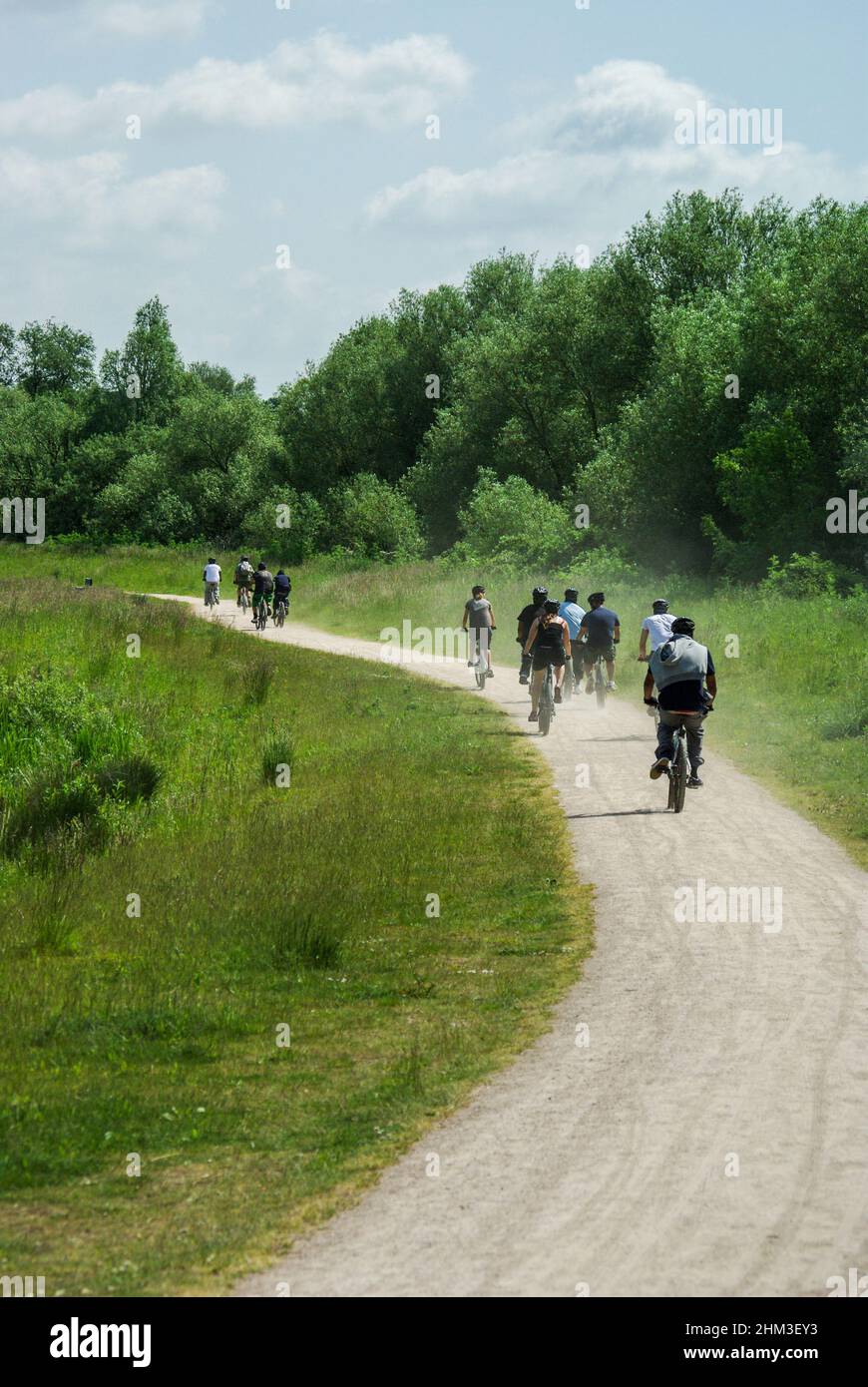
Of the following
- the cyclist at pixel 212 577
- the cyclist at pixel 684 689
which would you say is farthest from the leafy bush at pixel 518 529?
the cyclist at pixel 684 689

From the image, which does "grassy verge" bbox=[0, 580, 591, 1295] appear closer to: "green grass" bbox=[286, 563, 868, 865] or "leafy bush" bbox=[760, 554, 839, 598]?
"green grass" bbox=[286, 563, 868, 865]

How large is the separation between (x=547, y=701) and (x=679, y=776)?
612 cm

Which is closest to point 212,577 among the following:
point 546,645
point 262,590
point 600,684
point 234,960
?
point 262,590

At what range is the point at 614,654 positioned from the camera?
22.8m

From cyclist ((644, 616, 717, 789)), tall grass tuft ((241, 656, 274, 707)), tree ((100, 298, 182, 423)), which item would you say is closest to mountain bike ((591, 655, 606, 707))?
tall grass tuft ((241, 656, 274, 707))

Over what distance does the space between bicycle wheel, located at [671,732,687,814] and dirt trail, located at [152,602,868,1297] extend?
11.2 ft

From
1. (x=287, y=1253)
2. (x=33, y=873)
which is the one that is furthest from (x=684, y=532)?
(x=287, y=1253)

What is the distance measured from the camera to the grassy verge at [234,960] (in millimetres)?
5973

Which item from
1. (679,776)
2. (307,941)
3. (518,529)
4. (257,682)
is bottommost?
(307,941)

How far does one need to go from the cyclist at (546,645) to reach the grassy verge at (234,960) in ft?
4.45

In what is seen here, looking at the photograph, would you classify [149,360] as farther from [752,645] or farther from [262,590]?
[752,645]

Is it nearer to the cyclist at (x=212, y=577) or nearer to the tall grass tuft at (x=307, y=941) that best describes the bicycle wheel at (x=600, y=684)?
the tall grass tuft at (x=307, y=941)

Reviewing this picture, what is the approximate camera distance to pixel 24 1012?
883cm
